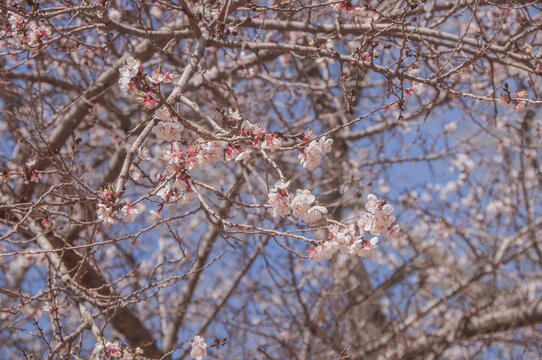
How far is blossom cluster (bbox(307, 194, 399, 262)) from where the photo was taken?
87.3 inches

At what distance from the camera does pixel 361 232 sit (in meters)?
2.24

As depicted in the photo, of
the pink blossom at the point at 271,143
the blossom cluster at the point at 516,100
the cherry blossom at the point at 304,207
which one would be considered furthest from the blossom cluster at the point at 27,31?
the blossom cluster at the point at 516,100

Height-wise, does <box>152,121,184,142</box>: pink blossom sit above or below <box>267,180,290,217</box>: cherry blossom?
above

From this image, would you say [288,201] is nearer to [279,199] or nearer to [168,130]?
[279,199]

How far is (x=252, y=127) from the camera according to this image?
2393 mm

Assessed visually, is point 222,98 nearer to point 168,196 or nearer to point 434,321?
point 168,196

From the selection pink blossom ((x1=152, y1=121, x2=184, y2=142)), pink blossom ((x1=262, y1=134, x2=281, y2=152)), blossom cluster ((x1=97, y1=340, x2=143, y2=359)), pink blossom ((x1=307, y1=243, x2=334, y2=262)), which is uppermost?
pink blossom ((x1=152, y1=121, x2=184, y2=142))

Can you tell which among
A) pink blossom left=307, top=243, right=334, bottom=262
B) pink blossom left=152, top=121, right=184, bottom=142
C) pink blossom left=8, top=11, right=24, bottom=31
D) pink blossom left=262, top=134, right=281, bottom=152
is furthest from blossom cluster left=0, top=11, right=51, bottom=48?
pink blossom left=307, top=243, right=334, bottom=262

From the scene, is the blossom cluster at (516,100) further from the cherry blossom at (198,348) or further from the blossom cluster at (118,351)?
the blossom cluster at (118,351)

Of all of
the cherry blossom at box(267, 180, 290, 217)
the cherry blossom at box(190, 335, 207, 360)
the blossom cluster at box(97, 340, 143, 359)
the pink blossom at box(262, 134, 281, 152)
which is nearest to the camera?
the cherry blossom at box(267, 180, 290, 217)

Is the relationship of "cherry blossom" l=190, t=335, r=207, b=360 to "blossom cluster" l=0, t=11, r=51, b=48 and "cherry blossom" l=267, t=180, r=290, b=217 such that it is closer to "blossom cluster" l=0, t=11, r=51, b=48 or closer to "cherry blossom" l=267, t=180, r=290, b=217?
"cherry blossom" l=267, t=180, r=290, b=217

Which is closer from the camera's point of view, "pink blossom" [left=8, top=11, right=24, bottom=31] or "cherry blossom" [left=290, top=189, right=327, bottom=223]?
"cherry blossom" [left=290, top=189, right=327, bottom=223]

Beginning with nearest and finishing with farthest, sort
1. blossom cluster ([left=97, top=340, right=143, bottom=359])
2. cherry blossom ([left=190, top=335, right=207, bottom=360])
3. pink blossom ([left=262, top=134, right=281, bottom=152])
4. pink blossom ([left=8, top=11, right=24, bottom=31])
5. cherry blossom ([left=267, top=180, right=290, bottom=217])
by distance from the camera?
cherry blossom ([left=267, top=180, right=290, bottom=217]), pink blossom ([left=262, top=134, right=281, bottom=152]), blossom cluster ([left=97, top=340, right=143, bottom=359]), cherry blossom ([left=190, top=335, right=207, bottom=360]), pink blossom ([left=8, top=11, right=24, bottom=31])

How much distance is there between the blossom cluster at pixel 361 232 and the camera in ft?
7.27
